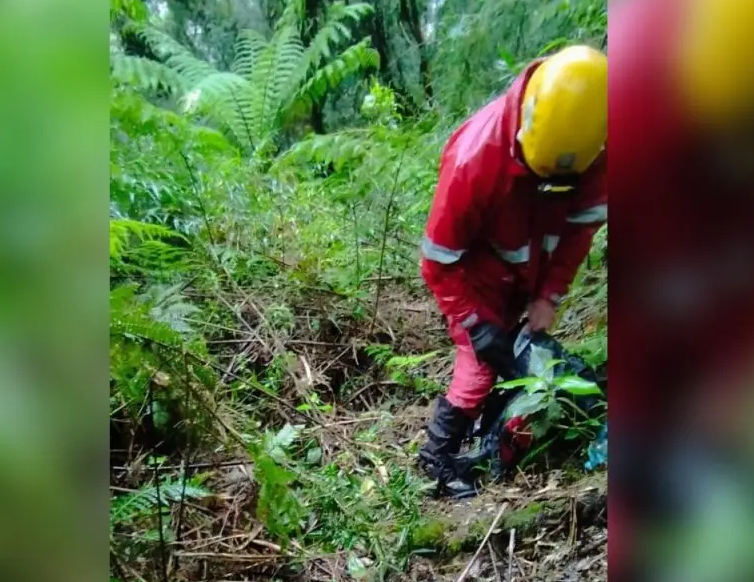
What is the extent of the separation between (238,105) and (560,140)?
467mm

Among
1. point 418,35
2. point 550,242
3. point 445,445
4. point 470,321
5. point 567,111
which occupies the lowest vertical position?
point 445,445

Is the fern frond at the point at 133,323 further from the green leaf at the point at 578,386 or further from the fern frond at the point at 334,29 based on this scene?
the green leaf at the point at 578,386

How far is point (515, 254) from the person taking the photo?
930mm

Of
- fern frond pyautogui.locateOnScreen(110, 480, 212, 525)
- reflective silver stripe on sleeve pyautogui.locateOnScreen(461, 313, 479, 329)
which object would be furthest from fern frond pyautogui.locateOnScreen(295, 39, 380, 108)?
fern frond pyautogui.locateOnScreen(110, 480, 212, 525)

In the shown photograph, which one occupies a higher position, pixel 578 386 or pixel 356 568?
pixel 578 386

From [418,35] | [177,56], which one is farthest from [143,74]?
[418,35]

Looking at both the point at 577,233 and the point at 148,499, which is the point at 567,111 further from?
the point at 148,499
